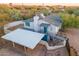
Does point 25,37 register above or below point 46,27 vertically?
below

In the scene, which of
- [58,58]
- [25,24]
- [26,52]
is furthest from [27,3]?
[58,58]

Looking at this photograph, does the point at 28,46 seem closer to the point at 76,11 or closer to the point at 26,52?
the point at 26,52

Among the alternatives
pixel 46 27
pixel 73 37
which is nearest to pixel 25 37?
pixel 46 27

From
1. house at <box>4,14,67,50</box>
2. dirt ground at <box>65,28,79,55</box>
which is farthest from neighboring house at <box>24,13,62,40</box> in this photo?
dirt ground at <box>65,28,79,55</box>

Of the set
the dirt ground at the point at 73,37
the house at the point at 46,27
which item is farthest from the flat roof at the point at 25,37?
the dirt ground at the point at 73,37

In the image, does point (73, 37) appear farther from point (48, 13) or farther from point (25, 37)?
point (25, 37)

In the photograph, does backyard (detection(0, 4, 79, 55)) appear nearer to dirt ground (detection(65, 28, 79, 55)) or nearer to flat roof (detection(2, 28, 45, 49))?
dirt ground (detection(65, 28, 79, 55))

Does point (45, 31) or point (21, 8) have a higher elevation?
point (21, 8)

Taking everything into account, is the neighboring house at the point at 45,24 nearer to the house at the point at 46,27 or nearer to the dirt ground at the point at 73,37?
the house at the point at 46,27
